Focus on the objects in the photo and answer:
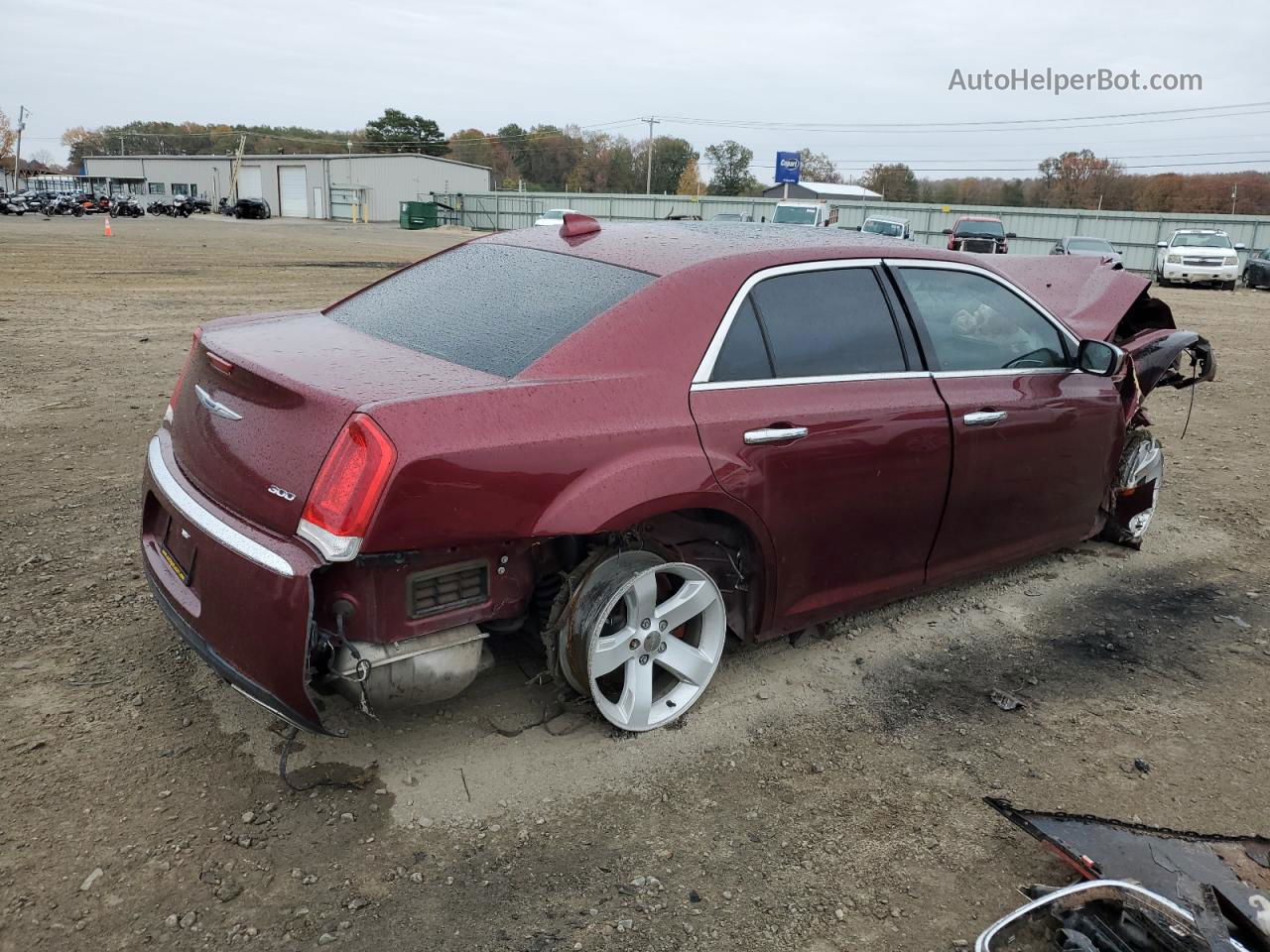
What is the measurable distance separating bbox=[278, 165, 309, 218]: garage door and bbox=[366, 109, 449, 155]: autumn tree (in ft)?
113

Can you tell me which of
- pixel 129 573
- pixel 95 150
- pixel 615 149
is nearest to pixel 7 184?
pixel 95 150

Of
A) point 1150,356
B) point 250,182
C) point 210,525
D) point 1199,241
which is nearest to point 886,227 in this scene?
point 1199,241

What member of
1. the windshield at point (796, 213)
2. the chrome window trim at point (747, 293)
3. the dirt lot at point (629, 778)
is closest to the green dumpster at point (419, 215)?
the windshield at point (796, 213)

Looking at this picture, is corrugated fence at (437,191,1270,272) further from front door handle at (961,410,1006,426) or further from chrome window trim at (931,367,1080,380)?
front door handle at (961,410,1006,426)

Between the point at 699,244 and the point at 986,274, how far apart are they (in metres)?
1.37

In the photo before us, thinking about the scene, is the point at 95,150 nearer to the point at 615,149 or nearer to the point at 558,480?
the point at 615,149

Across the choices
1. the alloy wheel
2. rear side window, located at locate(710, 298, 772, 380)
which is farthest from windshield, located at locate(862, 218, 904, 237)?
the alloy wheel

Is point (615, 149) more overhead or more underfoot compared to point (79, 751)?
more overhead

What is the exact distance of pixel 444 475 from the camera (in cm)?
248

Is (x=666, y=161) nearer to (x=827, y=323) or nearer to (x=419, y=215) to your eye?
(x=419, y=215)

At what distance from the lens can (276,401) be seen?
2648mm

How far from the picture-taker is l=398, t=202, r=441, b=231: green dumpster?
172ft

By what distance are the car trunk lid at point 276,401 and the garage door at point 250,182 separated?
77.7 metres

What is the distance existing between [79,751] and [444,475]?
1510 mm
